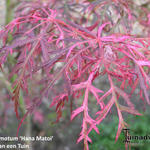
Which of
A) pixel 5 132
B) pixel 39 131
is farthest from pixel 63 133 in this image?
pixel 5 132

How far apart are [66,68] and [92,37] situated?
13 cm

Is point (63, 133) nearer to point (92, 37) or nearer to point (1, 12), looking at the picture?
point (92, 37)

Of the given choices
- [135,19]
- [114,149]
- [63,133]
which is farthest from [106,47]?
[63,133]

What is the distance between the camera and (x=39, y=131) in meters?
2.06

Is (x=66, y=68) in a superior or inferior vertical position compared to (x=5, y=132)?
superior

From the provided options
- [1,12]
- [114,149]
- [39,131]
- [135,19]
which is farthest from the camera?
[1,12]

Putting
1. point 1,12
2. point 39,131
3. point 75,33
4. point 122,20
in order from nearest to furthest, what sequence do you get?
point 75,33, point 122,20, point 39,131, point 1,12

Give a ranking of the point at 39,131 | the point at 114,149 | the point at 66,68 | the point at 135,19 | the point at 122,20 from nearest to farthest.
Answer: the point at 66,68 → the point at 122,20 → the point at 135,19 → the point at 114,149 → the point at 39,131

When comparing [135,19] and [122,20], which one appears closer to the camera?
[122,20]

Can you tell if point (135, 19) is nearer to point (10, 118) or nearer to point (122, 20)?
point (122, 20)

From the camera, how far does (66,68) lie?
20.3 inches

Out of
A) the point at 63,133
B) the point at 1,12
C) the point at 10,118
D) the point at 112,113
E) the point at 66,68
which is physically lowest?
the point at 63,133

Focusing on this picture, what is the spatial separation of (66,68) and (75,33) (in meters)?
0.16

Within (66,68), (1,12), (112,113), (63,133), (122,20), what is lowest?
(63,133)
